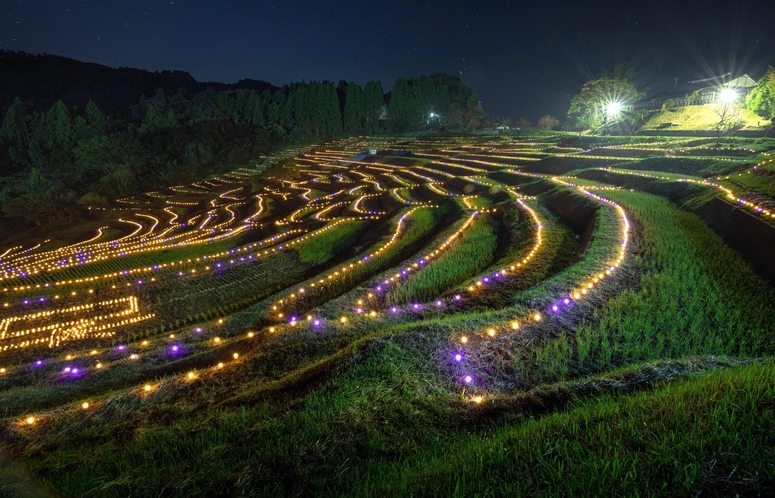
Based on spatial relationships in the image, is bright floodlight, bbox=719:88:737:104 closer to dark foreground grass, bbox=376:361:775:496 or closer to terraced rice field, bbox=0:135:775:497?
terraced rice field, bbox=0:135:775:497

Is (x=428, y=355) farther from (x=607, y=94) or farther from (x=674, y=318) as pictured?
(x=607, y=94)

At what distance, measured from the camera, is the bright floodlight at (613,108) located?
52.3 m

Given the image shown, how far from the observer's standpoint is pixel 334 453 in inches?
186

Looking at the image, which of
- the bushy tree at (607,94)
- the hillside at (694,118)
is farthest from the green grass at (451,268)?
the bushy tree at (607,94)

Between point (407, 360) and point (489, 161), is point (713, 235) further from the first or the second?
point (489, 161)

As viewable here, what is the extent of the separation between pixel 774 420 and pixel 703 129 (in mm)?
47271

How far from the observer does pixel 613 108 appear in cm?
5309

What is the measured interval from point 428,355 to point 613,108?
57.4 m

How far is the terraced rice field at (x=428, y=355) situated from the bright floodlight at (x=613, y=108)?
34.8 metres

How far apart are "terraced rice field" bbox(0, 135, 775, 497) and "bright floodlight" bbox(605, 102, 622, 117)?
3481cm

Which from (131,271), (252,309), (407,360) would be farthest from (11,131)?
(407,360)

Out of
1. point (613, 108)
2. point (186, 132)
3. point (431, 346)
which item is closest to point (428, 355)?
point (431, 346)

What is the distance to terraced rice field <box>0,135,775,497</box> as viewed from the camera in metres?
4.07

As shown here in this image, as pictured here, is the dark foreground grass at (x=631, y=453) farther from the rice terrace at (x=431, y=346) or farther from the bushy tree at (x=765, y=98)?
the bushy tree at (x=765, y=98)
